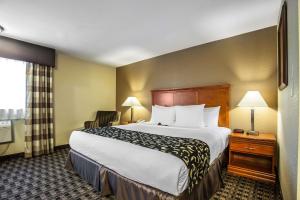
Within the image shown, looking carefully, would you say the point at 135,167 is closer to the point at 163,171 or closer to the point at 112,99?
the point at 163,171

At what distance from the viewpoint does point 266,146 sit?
7.43ft

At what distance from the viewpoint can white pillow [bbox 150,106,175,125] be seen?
131 inches

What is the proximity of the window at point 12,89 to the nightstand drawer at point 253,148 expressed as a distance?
4129 mm

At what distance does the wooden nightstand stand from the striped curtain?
12.4 ft

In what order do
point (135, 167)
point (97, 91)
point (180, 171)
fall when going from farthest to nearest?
point (97, 91) → point (135, 167) → point (180, 171)

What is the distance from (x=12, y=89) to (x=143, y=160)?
11.0 ft

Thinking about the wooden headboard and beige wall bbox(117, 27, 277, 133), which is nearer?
beige wall bbox(117, 27, 277, 133)

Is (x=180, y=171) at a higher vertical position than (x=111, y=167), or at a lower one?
higher

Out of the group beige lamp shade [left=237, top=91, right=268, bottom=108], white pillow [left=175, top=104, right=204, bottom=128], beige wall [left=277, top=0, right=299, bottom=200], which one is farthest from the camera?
white pillow [left=175, top=104, right=204, bottom=128]

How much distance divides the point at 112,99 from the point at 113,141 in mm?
→ 3507

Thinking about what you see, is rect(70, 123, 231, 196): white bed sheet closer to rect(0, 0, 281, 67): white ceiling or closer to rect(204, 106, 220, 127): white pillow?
rect(204, 106, 220, 127): white pillow

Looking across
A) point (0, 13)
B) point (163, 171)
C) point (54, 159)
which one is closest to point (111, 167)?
point (163, 171)

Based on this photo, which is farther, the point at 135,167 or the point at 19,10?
the point at 19,10

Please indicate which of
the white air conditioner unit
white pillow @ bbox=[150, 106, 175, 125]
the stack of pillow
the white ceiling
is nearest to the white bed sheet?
the stack of pillow
